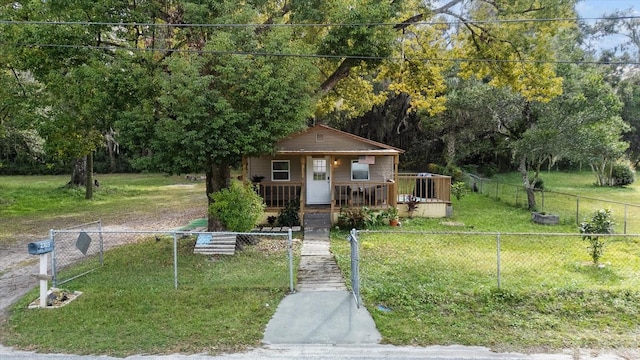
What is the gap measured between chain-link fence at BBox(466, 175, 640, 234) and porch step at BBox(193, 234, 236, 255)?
35.7 feet

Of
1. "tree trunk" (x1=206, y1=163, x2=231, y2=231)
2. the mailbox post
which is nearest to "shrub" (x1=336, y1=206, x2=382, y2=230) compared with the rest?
"tree trunk" (x1=206, y1=163, x2=231, y2=231)

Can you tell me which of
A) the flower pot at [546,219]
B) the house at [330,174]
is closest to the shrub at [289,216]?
the house at [330,174]

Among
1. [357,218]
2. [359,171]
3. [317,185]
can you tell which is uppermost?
[359,171]

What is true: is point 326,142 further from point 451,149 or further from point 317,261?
point 451,149

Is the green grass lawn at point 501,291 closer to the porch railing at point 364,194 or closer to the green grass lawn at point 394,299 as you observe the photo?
the green grass lawn at point 394,299

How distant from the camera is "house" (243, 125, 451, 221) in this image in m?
14.5

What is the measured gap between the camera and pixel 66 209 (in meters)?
18.4

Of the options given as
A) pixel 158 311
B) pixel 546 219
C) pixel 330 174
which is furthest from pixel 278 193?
pixel 546 219

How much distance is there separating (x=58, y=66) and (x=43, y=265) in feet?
18.0

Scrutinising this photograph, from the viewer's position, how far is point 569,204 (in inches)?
695

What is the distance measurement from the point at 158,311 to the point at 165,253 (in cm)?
388

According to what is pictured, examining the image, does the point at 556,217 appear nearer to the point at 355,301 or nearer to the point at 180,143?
the point at 355,301

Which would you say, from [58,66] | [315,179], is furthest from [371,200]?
[58,66]

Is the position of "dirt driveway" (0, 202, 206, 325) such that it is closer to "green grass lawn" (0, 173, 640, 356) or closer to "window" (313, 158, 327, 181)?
"green grass lawn" (0, 173, 640, 356)
